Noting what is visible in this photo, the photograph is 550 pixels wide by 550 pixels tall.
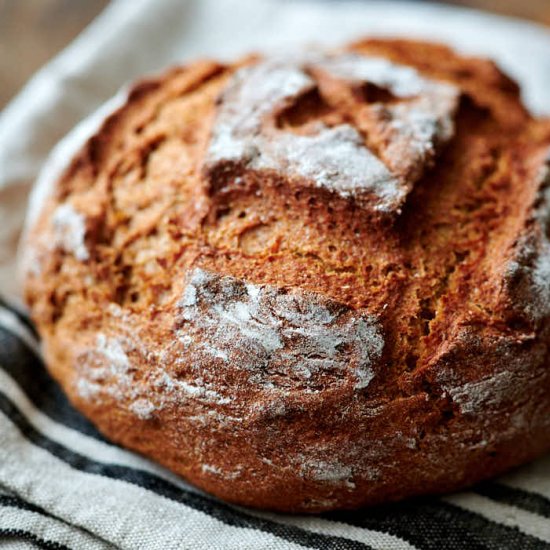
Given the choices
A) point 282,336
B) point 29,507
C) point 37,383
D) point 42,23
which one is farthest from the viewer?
point 42,23

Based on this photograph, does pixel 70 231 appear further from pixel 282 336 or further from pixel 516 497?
pixel 516 497

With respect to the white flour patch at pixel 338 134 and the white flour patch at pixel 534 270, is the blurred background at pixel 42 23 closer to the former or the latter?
the white flour patch at pixel 338 134

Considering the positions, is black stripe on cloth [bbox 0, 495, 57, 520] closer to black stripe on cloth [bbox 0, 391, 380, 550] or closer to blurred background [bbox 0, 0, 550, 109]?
black stripe on cloth [bbox 0, 391, 380, 550]

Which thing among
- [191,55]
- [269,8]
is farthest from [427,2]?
[191,55]

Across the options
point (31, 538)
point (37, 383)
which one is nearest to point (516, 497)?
point (31, 538)

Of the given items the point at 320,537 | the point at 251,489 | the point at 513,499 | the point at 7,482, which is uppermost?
the point at 7,482

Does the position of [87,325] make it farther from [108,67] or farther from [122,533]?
[108,67]
